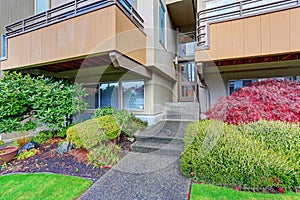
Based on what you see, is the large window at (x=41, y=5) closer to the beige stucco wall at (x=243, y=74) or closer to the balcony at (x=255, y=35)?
the balcony at (x=255, y=35)

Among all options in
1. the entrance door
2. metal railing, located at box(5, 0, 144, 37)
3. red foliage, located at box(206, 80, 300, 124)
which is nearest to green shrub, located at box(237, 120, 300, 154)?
red foliage, located at box(206, 80, 300, 124)

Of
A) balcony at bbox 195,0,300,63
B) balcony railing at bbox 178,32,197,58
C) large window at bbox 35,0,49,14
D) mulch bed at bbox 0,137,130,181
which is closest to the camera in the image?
mulch bed at bbox 0,137,130,181

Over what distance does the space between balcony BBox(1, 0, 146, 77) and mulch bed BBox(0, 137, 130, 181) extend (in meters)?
3.02

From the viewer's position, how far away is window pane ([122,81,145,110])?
24.1 feet

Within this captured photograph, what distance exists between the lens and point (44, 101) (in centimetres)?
550

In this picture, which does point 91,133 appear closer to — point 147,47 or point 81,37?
point 81,37

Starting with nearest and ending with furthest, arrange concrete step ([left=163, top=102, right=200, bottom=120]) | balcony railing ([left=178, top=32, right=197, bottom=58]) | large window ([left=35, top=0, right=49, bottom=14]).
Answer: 1. concrete step ([left=163, top=102, right=200, bottom=120])
2. large window ([left=35, top=0, right=49, bottom=14])
3. balcony railing ([left=178, top=32, right=197, bottom=58])

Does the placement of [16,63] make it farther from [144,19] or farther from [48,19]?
[144,19]

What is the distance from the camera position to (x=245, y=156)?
10.2ft

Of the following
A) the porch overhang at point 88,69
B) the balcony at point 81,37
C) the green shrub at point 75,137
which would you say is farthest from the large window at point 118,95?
the green shrub at point 75,137

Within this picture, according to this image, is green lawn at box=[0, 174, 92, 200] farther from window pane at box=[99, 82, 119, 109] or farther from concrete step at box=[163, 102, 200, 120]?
concrete step at box=[163, 102, 200, 120]

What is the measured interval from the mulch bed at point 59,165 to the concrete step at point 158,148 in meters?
0.41

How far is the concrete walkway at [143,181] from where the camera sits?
304 centimetres

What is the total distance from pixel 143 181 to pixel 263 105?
382cm
